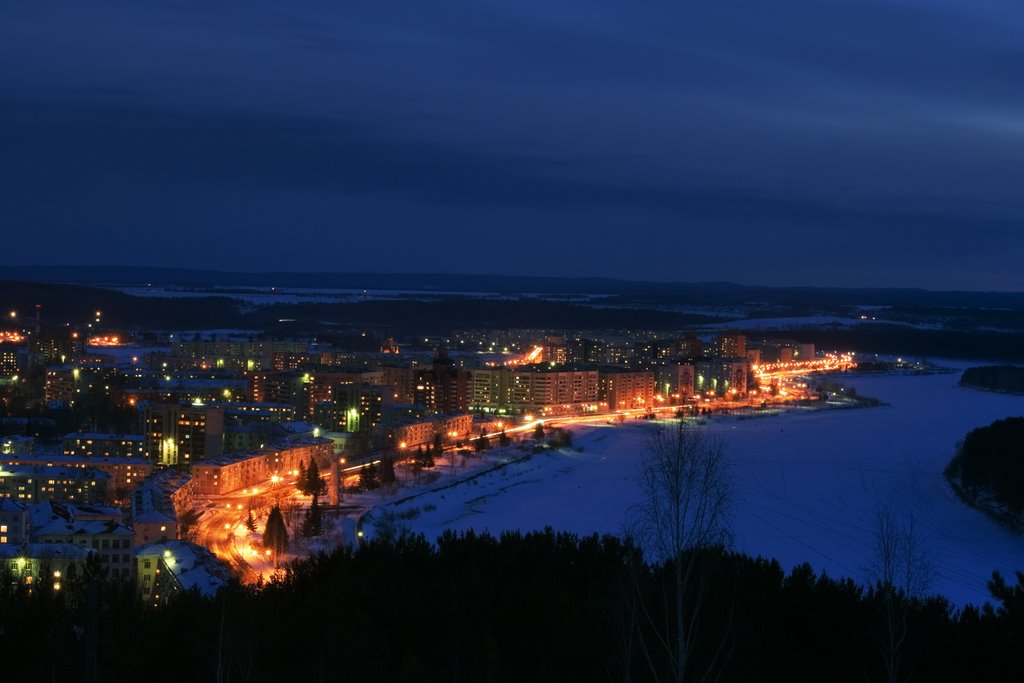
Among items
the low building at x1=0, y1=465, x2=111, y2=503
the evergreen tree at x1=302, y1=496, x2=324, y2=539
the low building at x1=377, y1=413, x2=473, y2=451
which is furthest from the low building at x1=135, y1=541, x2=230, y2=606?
the low building at x1=377, y1=413, x2=473, y2=451

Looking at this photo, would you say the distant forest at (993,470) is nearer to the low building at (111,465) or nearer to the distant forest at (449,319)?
the low building at (111,465)

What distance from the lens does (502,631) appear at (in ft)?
17.6

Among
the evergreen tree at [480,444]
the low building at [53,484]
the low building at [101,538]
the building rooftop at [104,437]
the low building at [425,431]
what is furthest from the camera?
the low building at [425,431]

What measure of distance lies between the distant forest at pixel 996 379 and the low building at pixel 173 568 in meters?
20.8

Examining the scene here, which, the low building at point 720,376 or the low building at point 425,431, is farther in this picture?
the low building at point 720,376

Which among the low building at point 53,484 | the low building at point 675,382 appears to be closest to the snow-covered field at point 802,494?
the low building at point 53,484

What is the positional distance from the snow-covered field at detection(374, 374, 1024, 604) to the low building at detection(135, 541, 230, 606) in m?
2.17

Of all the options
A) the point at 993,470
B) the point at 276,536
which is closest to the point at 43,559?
the point at 276,536

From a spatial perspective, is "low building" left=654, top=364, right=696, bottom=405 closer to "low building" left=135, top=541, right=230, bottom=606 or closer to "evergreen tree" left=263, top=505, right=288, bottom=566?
"evergreen tree" left=263, top=505, right=288, bottom=566

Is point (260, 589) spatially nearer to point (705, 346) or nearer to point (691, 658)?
point (691, 658)

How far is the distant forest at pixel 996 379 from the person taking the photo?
2588 cm

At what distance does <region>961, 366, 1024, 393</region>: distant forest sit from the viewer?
1019 inches

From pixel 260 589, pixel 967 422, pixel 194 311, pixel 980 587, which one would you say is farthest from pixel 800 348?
pixel 260 589

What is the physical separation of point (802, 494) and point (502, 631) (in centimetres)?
694
